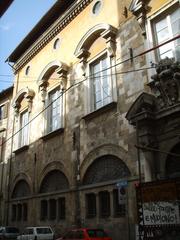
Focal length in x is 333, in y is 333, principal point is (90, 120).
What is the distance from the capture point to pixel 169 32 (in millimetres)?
12797

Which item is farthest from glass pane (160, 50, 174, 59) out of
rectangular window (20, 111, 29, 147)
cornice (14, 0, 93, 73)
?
rectangular window (20, 111, 29, 147)

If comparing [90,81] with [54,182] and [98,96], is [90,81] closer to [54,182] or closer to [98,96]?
[98,96]

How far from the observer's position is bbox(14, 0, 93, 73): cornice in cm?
1854

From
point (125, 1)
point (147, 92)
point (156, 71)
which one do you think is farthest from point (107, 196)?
point (125, 1)

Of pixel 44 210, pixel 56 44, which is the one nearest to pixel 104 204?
pixel 44 210

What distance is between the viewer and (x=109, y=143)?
46.0 ft

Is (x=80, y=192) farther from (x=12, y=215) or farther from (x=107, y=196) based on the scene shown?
(x=12, y=215)

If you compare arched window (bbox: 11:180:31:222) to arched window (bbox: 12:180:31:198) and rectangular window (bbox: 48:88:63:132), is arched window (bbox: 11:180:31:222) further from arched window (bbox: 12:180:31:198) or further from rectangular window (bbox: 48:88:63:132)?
rectangular window (bbox: 48:88:63:132)

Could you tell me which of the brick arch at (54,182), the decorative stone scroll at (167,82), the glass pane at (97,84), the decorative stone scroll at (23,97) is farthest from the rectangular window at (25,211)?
the decorative stone scroll at (167,82)

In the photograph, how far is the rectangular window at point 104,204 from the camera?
13.8m

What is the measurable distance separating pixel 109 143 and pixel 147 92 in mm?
2796

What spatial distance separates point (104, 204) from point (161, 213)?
5455 millimetres

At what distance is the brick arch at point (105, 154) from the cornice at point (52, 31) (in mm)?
8340

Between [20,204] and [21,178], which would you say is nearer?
[20,204]
